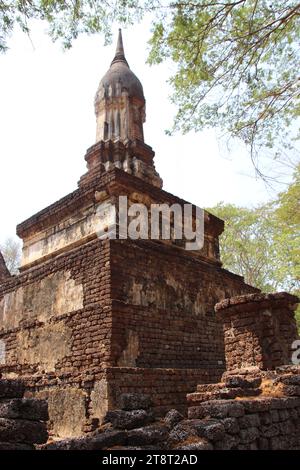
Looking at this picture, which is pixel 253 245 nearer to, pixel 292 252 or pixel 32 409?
pixel 292 252

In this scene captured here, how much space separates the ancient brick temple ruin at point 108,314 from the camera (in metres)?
6.81

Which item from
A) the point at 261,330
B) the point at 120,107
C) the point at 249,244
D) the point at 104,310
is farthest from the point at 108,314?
the point at 249,244

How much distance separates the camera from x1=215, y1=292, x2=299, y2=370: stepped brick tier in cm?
575

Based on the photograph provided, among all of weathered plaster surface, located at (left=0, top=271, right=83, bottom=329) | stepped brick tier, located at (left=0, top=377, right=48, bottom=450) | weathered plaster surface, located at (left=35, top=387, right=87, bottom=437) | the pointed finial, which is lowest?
weathered plaster surface, located at (left=35, top=387, right=87, bottom=437)

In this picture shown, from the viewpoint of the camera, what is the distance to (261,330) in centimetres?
590

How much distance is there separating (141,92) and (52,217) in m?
5.34

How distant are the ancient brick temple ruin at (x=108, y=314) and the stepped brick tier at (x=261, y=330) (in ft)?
0.07

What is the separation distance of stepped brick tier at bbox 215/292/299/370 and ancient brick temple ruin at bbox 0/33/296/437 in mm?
20

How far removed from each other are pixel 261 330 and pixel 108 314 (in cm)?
258

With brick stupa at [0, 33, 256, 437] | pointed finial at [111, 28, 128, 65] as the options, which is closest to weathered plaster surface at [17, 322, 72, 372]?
brick stupa at [0, 33, 256, 437]

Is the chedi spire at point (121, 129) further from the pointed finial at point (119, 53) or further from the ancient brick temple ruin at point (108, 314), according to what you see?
the pointed finial at point (119, 53)

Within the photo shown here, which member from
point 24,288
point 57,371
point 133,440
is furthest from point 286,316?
point 24,288

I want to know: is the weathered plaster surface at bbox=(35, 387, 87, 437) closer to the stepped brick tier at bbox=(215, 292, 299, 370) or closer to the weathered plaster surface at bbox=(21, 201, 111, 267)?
the stepped brick tier at bbox=(215, 292, 299, 370)

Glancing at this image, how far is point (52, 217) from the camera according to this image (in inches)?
400
